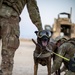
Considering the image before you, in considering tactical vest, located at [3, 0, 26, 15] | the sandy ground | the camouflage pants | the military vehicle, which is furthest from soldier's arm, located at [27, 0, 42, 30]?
the military vehicle

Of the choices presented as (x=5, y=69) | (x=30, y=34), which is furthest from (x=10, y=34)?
(x=30, y=34)

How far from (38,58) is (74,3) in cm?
1578

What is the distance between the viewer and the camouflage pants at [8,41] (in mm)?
2979

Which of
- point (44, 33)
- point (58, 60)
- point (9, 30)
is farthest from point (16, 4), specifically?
point (58, 60)

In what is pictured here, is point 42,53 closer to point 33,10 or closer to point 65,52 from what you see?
point 65,52

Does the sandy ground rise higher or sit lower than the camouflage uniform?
lower

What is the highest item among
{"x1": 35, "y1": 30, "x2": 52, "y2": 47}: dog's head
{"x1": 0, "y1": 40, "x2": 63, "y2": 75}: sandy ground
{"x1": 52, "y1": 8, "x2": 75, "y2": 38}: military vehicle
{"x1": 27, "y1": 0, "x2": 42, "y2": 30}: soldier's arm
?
{"x1": 27, "y1": 0, "x2": 42, "y2": 30}: soldier's arm

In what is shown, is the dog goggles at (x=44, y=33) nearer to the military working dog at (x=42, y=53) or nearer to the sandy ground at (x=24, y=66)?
the military working dog at (x=42, y=53)

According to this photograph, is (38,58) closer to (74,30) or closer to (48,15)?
(74,30)

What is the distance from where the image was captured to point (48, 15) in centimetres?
1856

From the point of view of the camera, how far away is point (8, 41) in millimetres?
3008

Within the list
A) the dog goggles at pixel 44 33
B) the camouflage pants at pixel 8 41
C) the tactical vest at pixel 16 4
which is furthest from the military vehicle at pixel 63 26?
the camouflage pants at pixel 8 41

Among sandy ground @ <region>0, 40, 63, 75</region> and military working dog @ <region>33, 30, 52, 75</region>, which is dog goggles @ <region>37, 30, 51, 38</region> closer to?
military working dog @ <region>33, 30, 52, 75</region>

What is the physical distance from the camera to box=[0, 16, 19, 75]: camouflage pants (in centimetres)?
298
